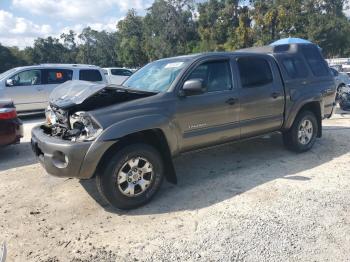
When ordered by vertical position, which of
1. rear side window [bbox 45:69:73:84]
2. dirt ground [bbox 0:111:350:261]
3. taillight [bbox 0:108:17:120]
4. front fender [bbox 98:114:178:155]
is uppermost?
rear side window [bbox 45:69:73:84]

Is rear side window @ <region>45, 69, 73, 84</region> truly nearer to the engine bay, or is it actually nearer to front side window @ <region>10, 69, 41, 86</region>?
front side window @ <region>10, 69, 41, 86</region>

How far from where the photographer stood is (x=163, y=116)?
167 inches

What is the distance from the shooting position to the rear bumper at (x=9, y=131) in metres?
6.11

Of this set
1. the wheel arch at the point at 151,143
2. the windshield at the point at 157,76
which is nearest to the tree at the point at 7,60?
the windshield at the point at 157,76

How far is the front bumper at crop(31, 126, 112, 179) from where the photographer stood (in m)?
3.72

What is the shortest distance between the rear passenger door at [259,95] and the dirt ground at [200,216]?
0.66 m

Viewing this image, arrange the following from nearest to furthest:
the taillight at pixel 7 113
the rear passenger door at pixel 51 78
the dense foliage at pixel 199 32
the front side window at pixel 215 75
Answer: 1. the front side window at pixel 215 75
2. the taillight at pixel 7 113
3. the rear passenger door at pixel 51 78
4. the dense foliage at pixel 199 32

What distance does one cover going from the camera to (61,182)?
5.05m

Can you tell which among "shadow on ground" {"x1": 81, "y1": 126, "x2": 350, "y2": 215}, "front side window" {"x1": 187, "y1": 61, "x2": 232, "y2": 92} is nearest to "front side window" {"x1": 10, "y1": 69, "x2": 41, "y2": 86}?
"shadow on ground" {"x1": 81, "y1": 126, "x2": 350, "y2": 215}

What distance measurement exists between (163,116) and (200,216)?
4.19 ft

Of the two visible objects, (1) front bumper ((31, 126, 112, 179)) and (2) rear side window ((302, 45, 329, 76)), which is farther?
(2) rear side window ((302, 45, 329, 76))

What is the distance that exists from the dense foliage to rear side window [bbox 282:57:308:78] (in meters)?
27.4

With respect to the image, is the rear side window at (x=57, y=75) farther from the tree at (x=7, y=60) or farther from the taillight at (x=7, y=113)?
the tree at (x=7, y=60)

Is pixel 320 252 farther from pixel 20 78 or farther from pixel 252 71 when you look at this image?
pixel 20 78
